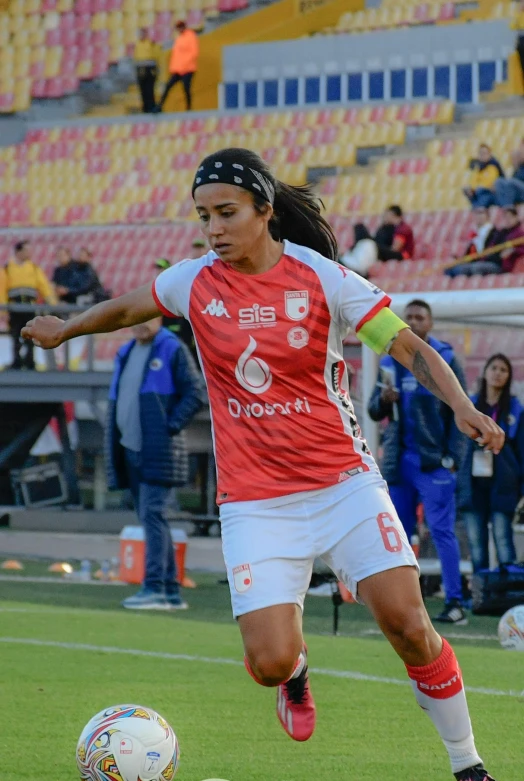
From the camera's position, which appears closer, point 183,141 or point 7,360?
point 7,360

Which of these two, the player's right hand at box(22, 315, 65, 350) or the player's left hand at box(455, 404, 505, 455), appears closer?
the player's left hand at box(455, 404, 505, 455)

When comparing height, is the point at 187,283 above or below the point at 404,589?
above

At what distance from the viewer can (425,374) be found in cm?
448

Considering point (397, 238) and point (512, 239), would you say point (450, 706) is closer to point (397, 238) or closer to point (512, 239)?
point (512, 239)

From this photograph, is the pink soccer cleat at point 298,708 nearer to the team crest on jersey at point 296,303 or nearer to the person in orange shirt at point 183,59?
the team crest on jersey at point 296,303

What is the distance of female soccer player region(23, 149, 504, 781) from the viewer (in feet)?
14.9

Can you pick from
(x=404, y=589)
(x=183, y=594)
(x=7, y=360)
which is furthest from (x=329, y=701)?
(x=7, y=360)

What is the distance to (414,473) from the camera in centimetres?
981

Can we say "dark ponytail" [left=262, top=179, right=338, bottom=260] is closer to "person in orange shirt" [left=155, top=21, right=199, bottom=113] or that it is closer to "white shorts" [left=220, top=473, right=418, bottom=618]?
"white shorts" [left=220, top=473, right=418, bottom=618]

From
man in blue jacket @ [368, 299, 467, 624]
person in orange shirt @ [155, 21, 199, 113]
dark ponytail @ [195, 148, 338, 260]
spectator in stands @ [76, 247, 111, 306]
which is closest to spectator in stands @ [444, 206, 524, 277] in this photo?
spectator in stands @ [76, 247, 111, 306]

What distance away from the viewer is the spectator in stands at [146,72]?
27.9 metres

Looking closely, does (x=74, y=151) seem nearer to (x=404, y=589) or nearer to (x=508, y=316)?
(x=508, y=316)

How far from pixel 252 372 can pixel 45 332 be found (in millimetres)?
743

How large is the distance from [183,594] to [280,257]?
703cm
